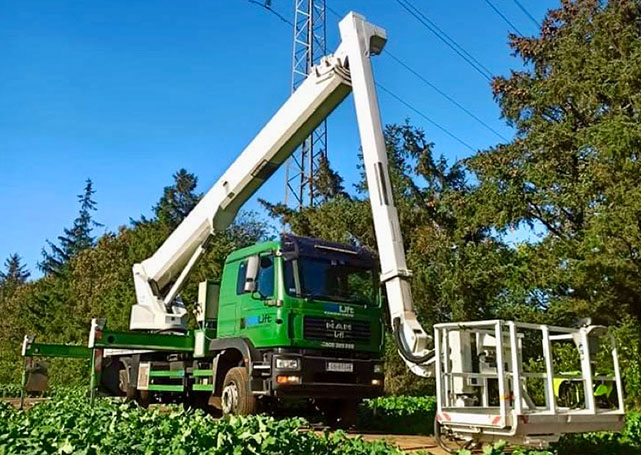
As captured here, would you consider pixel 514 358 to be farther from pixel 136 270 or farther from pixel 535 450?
pixel 136 270

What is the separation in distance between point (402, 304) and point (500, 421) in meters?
2.55

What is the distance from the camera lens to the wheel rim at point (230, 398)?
10804 mm

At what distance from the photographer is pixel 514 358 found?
683cm

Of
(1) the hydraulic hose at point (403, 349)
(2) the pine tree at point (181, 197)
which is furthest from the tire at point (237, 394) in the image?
(2) the pine tree at point (181, 197)

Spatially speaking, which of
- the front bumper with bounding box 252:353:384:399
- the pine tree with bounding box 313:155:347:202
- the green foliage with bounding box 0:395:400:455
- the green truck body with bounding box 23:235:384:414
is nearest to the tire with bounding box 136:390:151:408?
the green truck body with bounding box 23:235:384:414

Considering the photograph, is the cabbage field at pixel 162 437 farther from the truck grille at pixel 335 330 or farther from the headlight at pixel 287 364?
the truck grille at pixel 335 330

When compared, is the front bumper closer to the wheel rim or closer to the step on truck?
the step on truck

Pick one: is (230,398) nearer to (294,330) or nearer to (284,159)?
(294,330)

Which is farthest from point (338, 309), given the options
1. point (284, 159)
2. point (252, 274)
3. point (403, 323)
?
point (284, 159)

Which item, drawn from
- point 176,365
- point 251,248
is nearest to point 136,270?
point 176,365

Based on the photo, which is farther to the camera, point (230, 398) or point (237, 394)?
point (230, 398)

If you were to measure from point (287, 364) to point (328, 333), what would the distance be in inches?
35.4

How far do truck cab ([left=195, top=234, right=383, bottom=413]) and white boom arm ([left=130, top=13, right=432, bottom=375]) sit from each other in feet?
5.77

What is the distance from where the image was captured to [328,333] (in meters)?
10.6
